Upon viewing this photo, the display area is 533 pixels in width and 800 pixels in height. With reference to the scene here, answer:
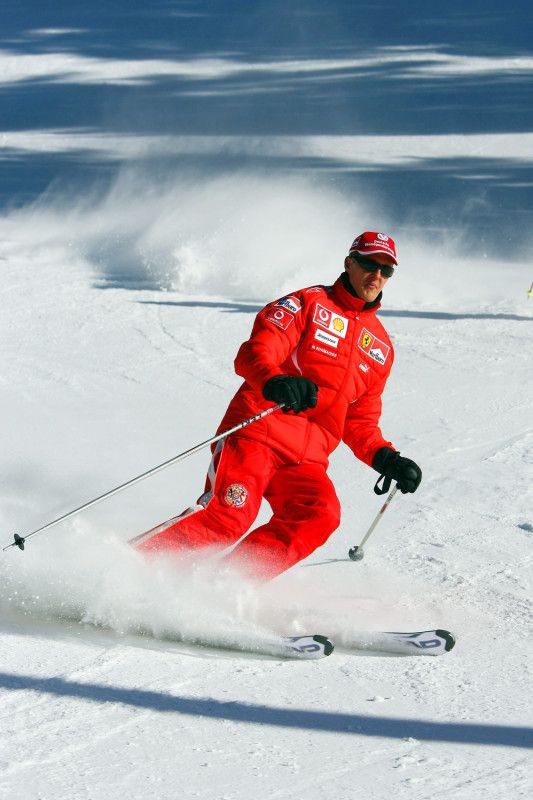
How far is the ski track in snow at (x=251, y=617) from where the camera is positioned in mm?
2891

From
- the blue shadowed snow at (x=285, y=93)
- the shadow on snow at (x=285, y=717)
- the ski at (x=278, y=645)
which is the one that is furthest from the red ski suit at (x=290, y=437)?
the blue shadowed snow at (x=285, y=93)

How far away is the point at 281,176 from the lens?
51.8 feet

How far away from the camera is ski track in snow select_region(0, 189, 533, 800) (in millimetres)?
2891

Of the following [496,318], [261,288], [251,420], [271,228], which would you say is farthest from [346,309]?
[271,228]

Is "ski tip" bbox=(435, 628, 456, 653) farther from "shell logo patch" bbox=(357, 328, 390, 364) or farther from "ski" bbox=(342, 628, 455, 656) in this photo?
"shell logo patch" bbox=(357, 328, 390, 364)

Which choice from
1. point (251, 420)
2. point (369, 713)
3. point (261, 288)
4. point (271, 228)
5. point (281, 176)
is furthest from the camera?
point (281, 176)

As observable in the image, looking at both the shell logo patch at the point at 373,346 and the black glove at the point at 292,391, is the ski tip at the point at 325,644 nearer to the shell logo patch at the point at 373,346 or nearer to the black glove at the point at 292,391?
the black glove at the point at 292,391

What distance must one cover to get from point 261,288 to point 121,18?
684 inches

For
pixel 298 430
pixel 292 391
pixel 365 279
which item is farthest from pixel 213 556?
pixel 365 279

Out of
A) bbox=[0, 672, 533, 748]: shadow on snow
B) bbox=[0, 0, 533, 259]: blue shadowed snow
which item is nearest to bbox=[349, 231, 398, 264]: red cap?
bbox=[0, 672, 533, 748]: shadow on snow

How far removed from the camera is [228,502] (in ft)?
13.4

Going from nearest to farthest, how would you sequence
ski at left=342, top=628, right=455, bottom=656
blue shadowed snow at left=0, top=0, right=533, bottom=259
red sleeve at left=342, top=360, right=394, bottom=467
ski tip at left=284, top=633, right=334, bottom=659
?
ski tip at left=284, top=633, right=334, bottom=659 < ski at left=342, top=628, right=455, bottom=656 < red sleeve at left=342, top=360, right=394, bottom=467 < blue shadowed snow at left=0, top=0, right=533, bottom=259

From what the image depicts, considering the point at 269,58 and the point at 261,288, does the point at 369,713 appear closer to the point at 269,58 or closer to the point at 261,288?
the point at 261,288

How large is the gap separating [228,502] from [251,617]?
0.42 metres
